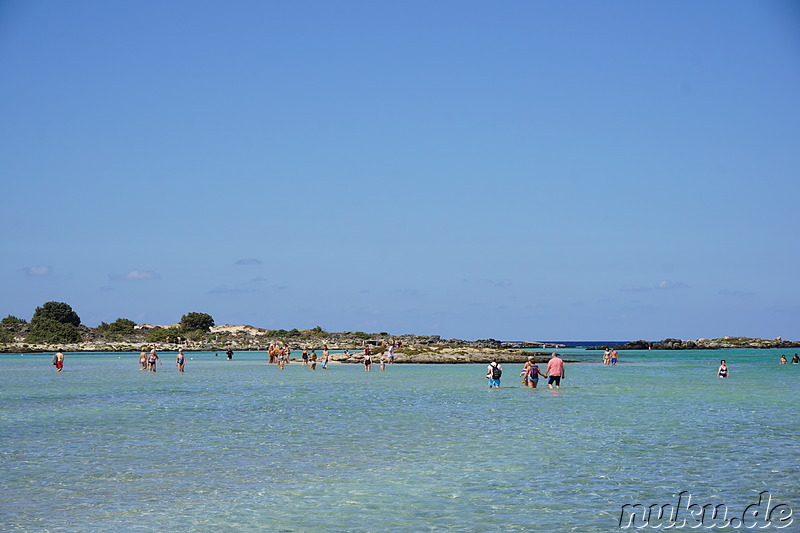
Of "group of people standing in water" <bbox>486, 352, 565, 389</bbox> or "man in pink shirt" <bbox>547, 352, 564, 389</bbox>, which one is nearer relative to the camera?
"man in pink shirt" <bbox>547, 352, 564, 389</bbox>

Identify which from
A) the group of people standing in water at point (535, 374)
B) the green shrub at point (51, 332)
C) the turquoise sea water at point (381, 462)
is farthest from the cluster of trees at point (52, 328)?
the turquoise sea water at point (381, 462)

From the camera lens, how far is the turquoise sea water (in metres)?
14.3

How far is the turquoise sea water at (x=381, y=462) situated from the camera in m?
14.3

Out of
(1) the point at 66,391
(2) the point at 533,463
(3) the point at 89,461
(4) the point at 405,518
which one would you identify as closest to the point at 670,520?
(4) the point at 405,518

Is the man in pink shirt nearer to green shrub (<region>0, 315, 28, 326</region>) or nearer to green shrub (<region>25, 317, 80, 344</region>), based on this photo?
green shrub (<region>25, 317, 80, 344</region>)

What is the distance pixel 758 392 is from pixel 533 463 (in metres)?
29.6

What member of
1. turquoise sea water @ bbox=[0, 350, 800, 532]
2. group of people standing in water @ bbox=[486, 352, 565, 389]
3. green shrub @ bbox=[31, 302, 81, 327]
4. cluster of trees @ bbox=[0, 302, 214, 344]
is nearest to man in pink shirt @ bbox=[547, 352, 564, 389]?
group of people standing in water @ bbox=[486, 352, 565, 389]

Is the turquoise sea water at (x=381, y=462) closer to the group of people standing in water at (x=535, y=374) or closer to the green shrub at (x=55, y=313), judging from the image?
the group of people standing in water at (x=535, y=374)

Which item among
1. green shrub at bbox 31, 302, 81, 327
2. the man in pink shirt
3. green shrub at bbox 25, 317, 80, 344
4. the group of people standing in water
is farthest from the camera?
green shrub at bbox 31, 302, 81, 327

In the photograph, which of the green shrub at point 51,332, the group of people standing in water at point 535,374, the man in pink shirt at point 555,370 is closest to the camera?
the man in pink shirt at point 555,370

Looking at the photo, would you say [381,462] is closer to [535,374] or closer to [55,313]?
[535,374]

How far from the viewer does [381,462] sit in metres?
19.7

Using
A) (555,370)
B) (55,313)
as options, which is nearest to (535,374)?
(555,370)

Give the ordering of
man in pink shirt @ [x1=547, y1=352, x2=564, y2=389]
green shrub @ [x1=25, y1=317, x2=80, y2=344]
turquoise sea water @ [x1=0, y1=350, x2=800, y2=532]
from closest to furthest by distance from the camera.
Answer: turquoise sea water @ [x1=0, y1=350, x2=800, y2=532] → man in pink shirt @ [x1=547, y1=352, x2=564, y2=389] → green shrub @ [x1=25, y1=317, x2=80, y2=344]
